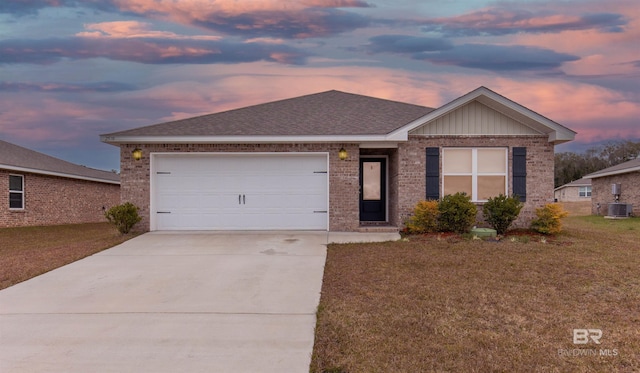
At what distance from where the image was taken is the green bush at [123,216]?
11.4 meters

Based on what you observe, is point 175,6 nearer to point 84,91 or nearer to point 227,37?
point 227,37

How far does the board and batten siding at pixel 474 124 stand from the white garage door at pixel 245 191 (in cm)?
342

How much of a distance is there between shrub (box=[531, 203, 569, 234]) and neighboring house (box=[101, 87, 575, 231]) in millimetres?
630

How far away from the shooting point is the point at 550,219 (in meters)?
11.2

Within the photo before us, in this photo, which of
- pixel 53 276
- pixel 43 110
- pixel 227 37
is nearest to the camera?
pixel 53 276

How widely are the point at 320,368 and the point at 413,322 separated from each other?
1.51 meters

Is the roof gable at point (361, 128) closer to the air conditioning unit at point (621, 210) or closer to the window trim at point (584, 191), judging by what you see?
the air conditioning unit at point (621, 210)

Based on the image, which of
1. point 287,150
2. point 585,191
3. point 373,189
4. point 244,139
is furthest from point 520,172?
point 585,191

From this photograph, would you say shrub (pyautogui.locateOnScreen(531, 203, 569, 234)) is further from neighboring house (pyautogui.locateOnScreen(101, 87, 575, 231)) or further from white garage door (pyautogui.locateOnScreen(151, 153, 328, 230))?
white garage door (pyautogui.locateOnScreen(151, 153, 328, 230))

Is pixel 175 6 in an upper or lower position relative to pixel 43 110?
upper

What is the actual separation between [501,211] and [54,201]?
19.7m

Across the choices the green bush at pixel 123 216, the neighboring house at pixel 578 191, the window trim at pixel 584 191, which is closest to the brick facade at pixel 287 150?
the green bush at pixel 123 216

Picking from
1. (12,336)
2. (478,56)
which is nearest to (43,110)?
(12,336)

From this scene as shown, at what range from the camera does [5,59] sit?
55.4ft
